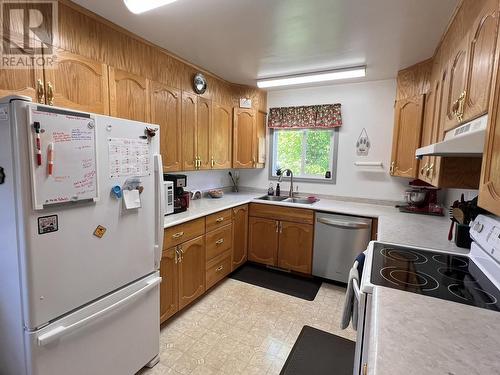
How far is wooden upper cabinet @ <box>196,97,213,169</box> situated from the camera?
2781 millimetres

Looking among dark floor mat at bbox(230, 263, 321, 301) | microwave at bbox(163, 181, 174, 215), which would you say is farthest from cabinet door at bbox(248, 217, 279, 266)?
microwave at bbox(163, 181, 174, 215)

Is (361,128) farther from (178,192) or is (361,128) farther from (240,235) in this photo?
(178,192)

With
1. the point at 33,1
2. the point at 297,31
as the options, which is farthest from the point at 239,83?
the point at 33,1

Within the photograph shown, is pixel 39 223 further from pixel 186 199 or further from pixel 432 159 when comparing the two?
pixel 432 159

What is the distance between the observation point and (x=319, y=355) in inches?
74.5

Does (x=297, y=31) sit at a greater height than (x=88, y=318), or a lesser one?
greater

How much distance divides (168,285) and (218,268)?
0.76 metres

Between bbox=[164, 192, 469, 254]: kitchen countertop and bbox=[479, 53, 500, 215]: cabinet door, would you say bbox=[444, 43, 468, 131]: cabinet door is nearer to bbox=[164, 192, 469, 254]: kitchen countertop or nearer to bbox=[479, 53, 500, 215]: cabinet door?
bbox=[479, 53, 500, 215]: cabinet door

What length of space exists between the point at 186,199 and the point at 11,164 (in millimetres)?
1558

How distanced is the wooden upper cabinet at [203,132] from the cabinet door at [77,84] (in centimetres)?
105

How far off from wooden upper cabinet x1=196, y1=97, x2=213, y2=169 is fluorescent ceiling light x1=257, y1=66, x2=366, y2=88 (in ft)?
2.42

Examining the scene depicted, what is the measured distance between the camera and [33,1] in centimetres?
145

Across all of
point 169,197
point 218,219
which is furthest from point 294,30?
point 218,219

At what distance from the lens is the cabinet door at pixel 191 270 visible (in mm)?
2223
